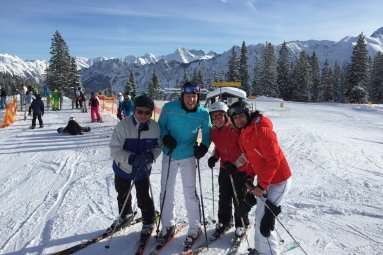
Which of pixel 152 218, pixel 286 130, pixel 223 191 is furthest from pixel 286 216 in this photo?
pixel 286 130

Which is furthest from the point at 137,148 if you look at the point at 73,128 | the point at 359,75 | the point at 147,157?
the point at 359,75

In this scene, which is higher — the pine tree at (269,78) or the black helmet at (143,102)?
the pine tree at (269,78)

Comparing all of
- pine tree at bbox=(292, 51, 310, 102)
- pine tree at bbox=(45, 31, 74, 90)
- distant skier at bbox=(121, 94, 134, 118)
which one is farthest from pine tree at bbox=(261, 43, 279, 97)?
distant skier at bbox=(121, 94, 134, 118)

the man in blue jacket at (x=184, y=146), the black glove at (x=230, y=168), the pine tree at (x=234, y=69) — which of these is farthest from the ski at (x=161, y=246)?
the pine tree at (x=234, y=69)

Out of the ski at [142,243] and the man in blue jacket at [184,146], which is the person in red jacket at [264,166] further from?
the ski at [142,243]

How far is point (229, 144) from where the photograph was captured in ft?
15.0

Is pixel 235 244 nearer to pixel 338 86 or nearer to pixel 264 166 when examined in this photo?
pixel 264 166

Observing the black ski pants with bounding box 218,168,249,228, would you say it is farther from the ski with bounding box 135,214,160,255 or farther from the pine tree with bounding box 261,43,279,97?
the pine tree with bounding box 261,43,279,97

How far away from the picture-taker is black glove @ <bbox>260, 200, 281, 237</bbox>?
3.89 metres

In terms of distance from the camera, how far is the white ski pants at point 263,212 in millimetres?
3943

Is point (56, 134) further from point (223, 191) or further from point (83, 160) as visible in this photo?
point (223, 191)

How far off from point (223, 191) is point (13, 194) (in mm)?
4770

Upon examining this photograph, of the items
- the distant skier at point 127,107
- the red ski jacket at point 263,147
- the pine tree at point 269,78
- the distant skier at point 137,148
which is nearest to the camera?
the red ski jacket at point 263,147

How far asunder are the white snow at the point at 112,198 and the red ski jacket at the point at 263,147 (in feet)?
4.77
